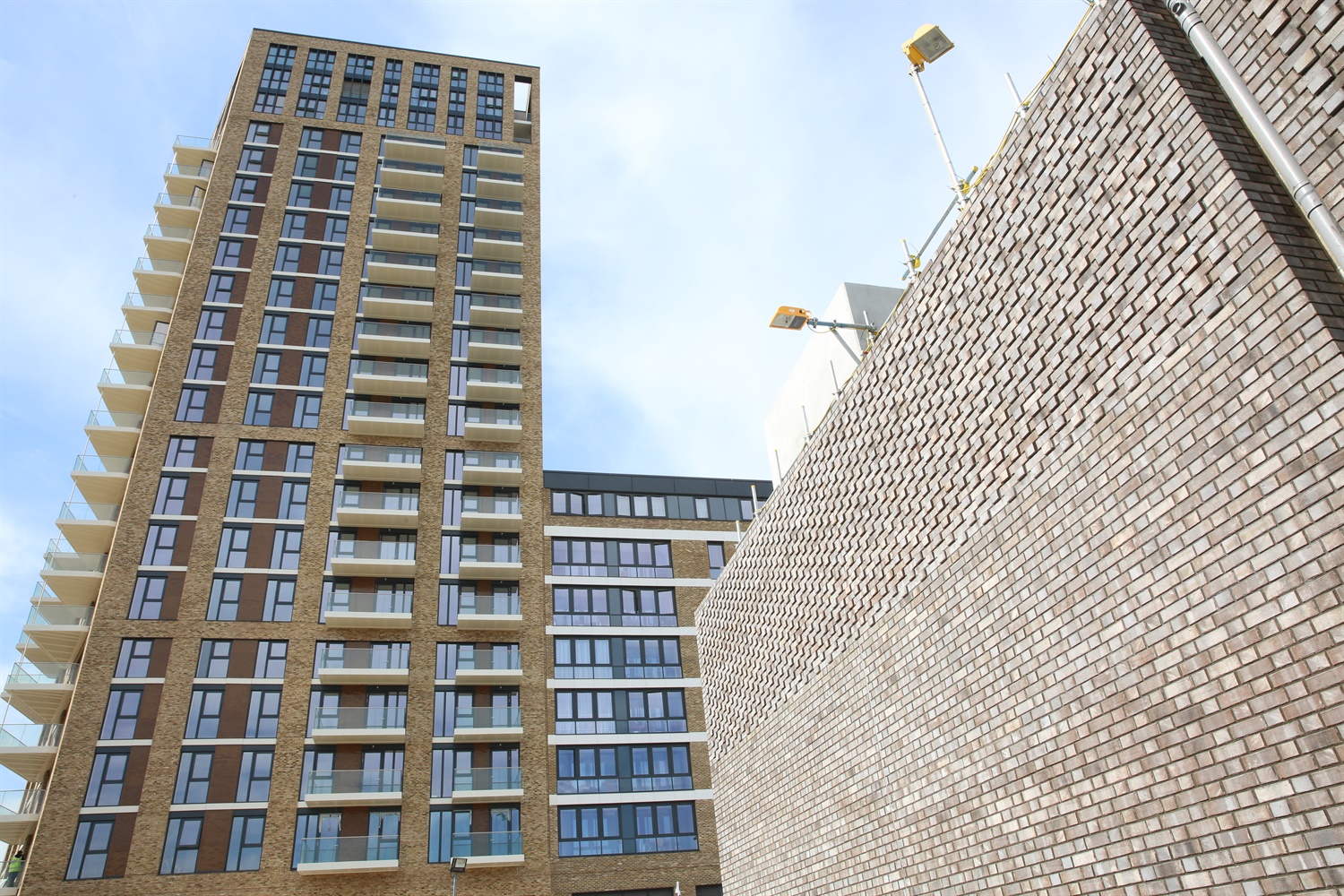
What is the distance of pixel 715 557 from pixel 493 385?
14.4 meters

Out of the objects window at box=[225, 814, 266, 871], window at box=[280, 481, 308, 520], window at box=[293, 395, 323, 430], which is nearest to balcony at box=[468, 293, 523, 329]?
window at box=[293, 395, 323, 430]

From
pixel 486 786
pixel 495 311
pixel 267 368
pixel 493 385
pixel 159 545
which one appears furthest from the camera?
pixel 495 311

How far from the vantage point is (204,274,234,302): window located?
44.4 m

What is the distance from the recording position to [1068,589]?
9031mm

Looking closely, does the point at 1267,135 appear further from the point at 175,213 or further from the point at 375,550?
the point at 175,213

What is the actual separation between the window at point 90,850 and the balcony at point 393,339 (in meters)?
23.2

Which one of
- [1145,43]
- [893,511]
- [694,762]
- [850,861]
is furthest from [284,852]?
[1145,43]

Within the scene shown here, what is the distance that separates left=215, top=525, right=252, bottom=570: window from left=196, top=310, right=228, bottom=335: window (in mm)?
10646

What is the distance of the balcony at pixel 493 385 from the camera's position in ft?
146

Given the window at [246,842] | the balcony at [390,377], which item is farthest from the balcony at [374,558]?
the window at [246,842]

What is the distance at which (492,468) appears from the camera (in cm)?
4241

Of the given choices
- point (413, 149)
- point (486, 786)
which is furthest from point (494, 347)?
point (486, 786)

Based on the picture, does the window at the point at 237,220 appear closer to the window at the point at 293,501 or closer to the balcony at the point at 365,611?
the window at the point at 293,501

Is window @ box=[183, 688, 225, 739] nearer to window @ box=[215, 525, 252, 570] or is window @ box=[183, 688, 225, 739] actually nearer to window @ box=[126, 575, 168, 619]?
window @ box=[126, 575, 168, 619]
